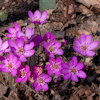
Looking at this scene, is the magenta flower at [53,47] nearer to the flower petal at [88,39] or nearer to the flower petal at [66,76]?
the flower petal at [66,76]

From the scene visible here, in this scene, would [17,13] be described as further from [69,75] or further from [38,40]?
[69,75]

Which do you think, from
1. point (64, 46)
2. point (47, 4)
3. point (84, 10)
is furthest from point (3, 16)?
point (84, 10)

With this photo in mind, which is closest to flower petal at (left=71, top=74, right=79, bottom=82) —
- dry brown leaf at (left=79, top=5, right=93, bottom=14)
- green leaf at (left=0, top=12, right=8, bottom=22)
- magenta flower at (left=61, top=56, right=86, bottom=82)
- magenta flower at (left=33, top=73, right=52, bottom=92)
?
magenta flower at (left=61, top=56, right=86, bottom=82)

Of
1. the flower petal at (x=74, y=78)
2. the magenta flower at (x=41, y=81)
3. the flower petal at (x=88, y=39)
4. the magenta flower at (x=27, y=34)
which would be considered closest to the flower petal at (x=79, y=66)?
the flower petal at (x=74, y=78)

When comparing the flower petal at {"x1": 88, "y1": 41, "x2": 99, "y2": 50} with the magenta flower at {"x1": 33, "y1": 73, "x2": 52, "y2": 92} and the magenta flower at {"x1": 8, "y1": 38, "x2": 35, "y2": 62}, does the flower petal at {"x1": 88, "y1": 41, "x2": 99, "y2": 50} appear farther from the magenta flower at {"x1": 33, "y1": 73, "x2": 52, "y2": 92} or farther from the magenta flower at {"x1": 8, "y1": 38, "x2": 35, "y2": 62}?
the magenta flower at {"x1": 8, "y1": 38, "x2": 35, "y2": 62}

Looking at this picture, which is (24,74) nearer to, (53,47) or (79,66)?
(53,47)

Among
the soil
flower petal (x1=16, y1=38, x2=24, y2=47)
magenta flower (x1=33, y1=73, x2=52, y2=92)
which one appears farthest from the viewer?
the soil
